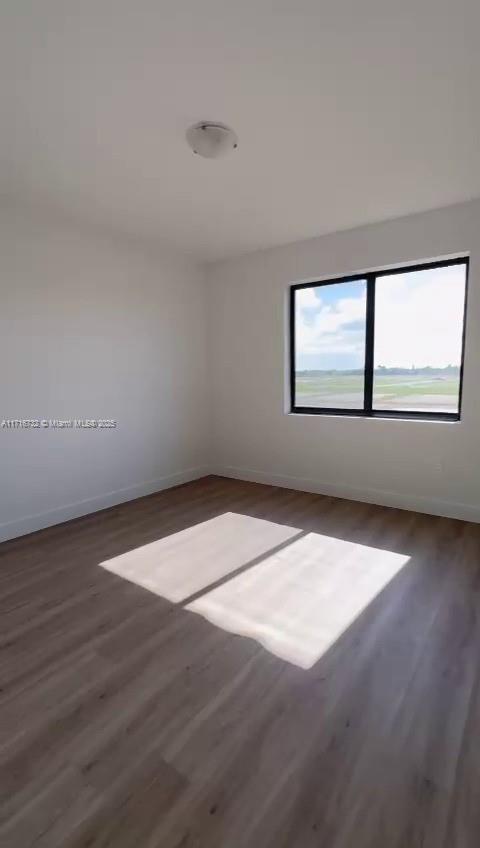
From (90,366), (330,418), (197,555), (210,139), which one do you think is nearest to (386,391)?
(330,418)

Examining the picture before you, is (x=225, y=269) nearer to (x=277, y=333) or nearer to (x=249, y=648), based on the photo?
(x=277, y=333)

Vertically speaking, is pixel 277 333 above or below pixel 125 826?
above

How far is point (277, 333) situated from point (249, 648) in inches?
125

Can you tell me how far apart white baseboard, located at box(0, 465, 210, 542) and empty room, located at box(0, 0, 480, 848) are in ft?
0.09

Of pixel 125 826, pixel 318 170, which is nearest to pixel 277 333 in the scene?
pixel 318 170

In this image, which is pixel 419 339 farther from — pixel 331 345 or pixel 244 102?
pixel 244 102

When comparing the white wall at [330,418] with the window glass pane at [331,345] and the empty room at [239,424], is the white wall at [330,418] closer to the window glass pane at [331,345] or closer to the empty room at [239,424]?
the empty room at [239,424]

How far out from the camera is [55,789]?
1.28m

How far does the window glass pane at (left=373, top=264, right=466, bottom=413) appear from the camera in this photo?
345 centimetres

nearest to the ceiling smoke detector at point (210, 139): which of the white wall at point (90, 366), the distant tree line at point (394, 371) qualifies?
the white wall at point (90, 366)

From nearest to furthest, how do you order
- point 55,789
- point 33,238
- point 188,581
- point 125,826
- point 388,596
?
point 125,826, point 55,789, point 388,596, point 188,581, point 33,238

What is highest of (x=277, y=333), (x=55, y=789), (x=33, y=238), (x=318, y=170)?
(x=318, y=170)

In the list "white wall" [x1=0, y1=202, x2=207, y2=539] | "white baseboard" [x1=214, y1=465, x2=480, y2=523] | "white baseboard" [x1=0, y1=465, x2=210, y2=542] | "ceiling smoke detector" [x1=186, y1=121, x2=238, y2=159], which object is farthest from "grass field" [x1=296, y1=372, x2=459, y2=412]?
"ceiling smoke detector" [x1=186, y1=121, x2=238, y2=159]

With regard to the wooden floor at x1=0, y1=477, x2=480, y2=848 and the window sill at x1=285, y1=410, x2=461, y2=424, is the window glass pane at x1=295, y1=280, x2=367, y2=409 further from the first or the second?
the wooden floor at x1=0, y1=477, x2=480, y2=848
